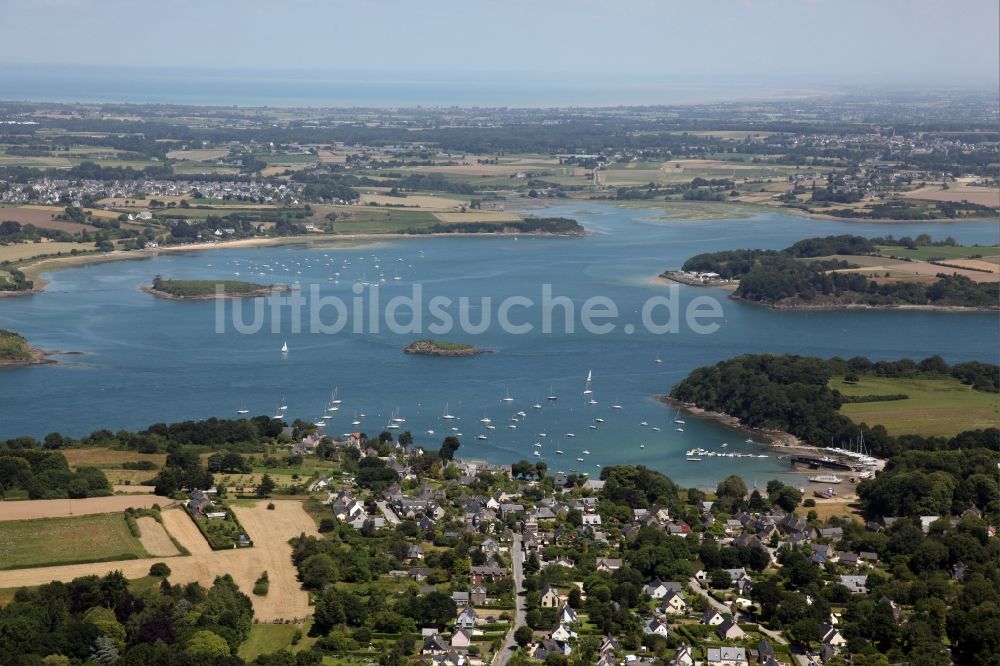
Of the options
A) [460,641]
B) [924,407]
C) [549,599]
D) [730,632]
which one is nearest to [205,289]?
[924,407]

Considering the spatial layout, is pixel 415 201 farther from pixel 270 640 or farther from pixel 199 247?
pixel 270 640

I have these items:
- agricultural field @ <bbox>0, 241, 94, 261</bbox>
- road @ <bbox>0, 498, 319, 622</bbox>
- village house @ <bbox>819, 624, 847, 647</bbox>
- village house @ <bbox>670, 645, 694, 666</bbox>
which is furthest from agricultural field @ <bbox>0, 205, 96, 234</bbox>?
village house @ <bbox>819, 624, 847, 647</bbox>

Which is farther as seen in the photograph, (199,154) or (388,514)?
(199,154)

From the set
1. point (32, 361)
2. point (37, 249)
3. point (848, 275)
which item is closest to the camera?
point (32, 361)

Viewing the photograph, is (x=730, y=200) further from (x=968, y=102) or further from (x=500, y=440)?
(x=968, y=102)

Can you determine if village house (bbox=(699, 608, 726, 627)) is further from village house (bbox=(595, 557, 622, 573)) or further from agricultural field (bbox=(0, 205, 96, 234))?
agricultural field (bbox=(0, 205, 96, 234))

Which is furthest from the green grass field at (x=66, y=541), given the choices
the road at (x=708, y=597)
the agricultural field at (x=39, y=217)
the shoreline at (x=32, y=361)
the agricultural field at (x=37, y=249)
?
the agricultural field at (x=39, y=217)

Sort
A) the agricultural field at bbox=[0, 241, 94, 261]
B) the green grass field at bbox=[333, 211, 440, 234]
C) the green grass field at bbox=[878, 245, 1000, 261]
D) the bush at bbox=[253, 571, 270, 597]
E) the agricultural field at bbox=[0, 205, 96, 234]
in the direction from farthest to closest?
1. the green grass field at bbox=[333, 211, 440, 234]
2. the agricultural field at bbox=[0, 205, 96, 234]
3. the green grass field at bbox=[878, 245, 1000, 261]
4. the agricultural field at bbox=[0, 241, 94, 261]
5. the bush at bbox=[253, 571, 270, 597]
